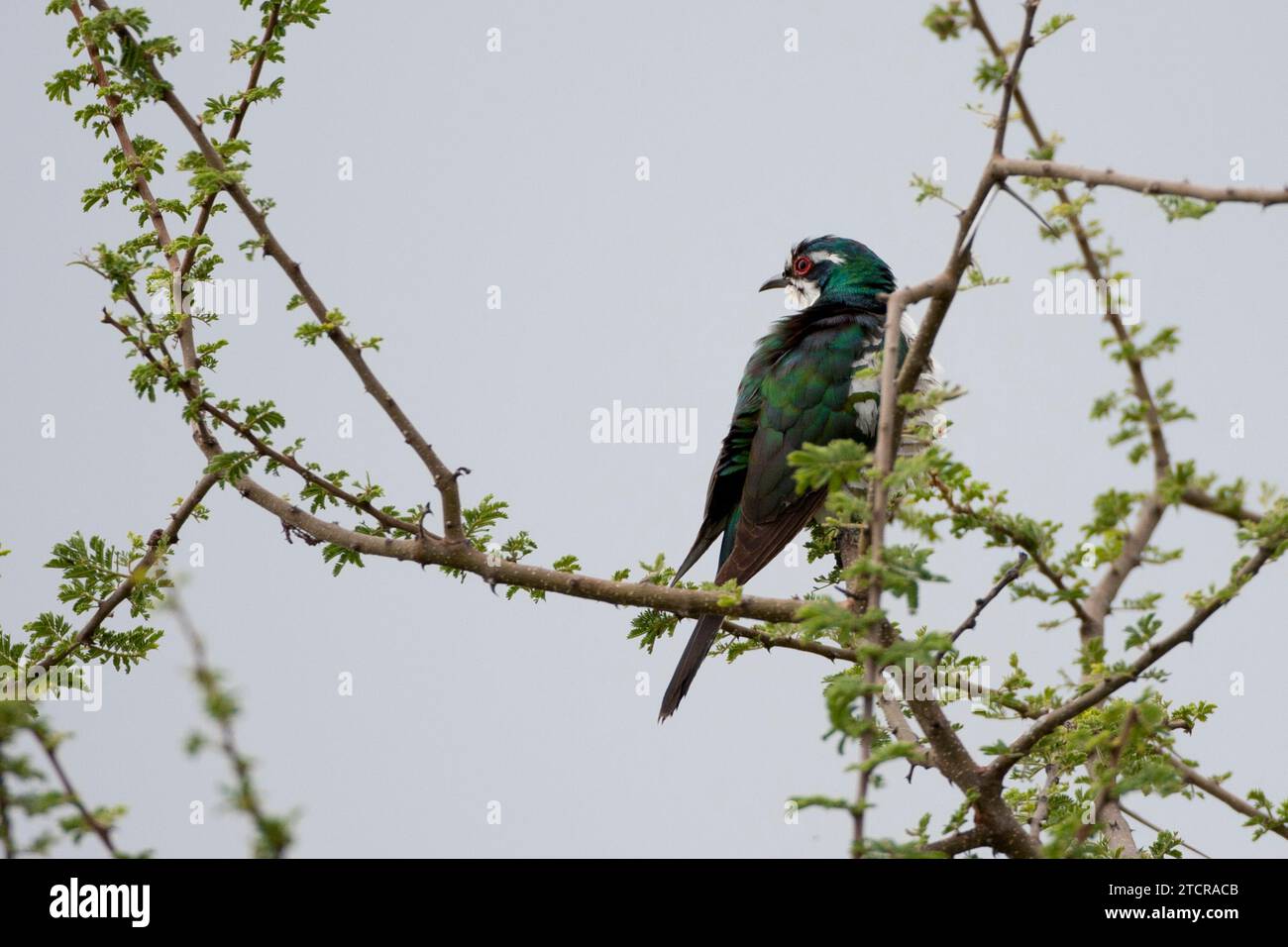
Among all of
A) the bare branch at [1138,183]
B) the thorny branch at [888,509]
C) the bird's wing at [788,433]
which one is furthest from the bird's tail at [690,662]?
the bare branch at [1138,183]

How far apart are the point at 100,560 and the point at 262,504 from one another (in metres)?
0.48

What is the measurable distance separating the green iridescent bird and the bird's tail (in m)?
0.43

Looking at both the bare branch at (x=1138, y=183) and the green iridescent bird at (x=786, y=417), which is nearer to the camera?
the bare branch at (x=1138, y=183)

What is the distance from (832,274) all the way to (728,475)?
1.19 metres

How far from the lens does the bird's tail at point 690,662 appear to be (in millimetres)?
3801

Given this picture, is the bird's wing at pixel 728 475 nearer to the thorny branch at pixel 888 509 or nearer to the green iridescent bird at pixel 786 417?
the green iridescent bird at pixel 786 417

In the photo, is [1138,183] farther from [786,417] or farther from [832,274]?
[832,274]

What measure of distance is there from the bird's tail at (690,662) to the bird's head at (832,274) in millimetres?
1987

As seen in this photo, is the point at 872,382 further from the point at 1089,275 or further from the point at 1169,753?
the point at 1089,275

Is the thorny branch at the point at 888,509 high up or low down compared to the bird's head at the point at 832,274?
down

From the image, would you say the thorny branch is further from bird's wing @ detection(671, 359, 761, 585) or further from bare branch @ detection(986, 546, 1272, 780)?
bird's wing @ detection(671, 359, 761, 585)

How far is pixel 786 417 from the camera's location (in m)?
4.80

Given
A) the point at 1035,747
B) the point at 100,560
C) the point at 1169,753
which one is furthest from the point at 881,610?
the point at 100,560
